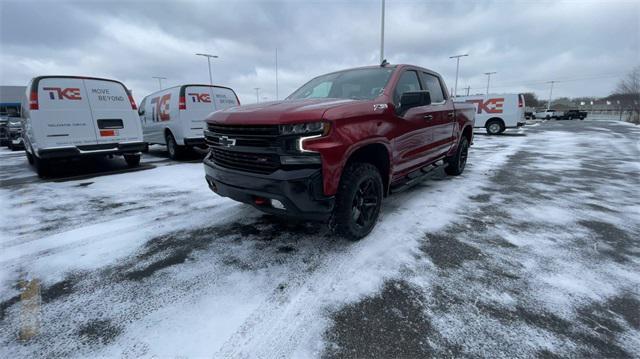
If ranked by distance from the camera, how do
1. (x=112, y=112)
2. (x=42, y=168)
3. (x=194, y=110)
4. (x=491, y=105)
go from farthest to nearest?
(x=491, y=105) < (x=194, y=110) < (x=112, y=112) < (x=42, y=168)

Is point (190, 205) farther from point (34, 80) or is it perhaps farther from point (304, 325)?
point (34, 80)

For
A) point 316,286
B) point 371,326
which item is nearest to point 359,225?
point 316,286

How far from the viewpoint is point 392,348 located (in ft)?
5.92

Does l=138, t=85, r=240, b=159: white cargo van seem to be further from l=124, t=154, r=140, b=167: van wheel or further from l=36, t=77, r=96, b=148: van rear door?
l=36, t=77, r=96, b=148: van rear door

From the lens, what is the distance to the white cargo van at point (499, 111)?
16.6m

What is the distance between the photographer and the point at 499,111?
675 inches

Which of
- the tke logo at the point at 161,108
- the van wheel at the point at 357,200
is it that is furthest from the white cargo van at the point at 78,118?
the van wheel at the point at 357,200

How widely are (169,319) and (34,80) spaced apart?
611 cm

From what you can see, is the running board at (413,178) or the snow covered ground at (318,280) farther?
the running board at (413,178)

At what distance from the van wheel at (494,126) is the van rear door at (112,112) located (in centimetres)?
1792

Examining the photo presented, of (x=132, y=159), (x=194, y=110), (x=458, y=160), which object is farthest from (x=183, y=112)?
(x=458, y=160)

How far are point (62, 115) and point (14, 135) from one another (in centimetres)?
1077

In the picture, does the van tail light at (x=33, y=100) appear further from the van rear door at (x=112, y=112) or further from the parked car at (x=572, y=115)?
the parked car at (x=572, y=115)

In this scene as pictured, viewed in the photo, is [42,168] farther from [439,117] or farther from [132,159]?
[439,117]
